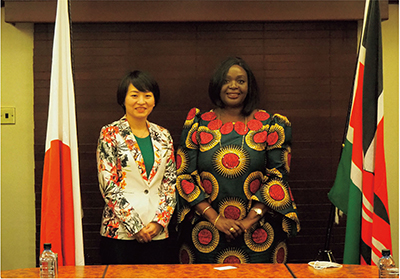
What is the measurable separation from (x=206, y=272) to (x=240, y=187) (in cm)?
95

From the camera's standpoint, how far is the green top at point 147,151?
286cm

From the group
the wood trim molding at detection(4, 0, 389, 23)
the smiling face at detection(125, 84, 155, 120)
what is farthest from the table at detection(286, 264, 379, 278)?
the wood trim molding at detection(4, 0, 389, 23)

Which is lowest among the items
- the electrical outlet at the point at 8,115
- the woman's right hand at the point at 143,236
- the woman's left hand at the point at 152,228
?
the woman's right hand at the point at 143,236

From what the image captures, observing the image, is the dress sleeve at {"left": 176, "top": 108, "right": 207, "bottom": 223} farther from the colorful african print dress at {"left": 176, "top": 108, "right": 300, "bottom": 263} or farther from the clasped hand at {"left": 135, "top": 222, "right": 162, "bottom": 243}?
the clasped hand at {"left": 135, "top": 222, "right": 162, "bottom": 243}

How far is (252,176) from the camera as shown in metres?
2.90

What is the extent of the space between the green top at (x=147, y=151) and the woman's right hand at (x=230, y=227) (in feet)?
1.74

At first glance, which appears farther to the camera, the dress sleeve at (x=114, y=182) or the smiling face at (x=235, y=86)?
the smiling face at (x=235, y=86)

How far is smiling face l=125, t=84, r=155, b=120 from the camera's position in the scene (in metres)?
2.89

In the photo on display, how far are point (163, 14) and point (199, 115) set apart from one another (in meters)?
0.86

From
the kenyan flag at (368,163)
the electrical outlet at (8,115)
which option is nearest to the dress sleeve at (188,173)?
the kenyan flag at (368,163)

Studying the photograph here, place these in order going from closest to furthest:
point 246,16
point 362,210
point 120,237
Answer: point 362,210
point 120,237
point 246,16

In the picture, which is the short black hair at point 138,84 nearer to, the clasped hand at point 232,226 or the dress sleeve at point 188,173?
the dress sleeve at point 188,173

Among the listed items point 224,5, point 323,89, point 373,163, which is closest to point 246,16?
point 224,5

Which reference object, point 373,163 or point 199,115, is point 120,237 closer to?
point 199,115
